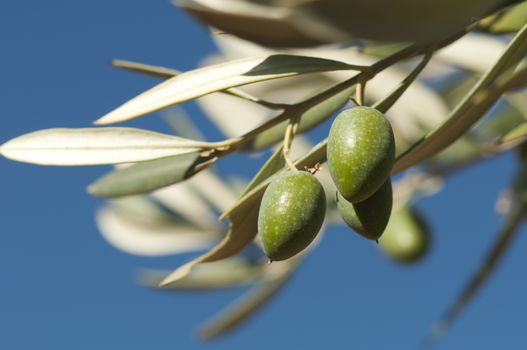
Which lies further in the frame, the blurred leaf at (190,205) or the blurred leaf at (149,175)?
the blurred leaf at (190,205)

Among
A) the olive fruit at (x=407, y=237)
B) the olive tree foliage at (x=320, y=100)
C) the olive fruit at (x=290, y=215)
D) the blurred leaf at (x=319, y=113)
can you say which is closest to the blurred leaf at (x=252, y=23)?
the olive tree foliage at (x=320, y=100)

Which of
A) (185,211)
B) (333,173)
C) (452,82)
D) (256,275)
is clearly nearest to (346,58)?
(452,82)

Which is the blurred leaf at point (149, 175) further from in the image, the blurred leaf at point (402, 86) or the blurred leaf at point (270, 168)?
the blurred leaf at point (402, 86)

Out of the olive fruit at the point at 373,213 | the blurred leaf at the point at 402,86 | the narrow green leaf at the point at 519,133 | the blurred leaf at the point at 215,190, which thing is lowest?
the blurred leaf at the point at 215,190

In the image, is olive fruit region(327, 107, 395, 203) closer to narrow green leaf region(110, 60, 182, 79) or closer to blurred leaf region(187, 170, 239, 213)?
narrow green leaf region(110, 60, 182, 79)

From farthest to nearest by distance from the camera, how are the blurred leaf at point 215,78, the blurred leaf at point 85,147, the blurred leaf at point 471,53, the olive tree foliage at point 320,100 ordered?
the blurred leaf at point 471,53, the blurred leaf at point 85,147, the blurred leaf at point 215,78, the olive tree foliage at point 320,100

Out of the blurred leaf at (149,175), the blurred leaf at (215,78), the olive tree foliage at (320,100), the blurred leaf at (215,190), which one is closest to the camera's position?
the olive tree foliage at (320,100)

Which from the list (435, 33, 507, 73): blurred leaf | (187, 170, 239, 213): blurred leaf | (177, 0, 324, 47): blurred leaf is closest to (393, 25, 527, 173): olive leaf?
(177, 0, 324, 47): blurred leaf

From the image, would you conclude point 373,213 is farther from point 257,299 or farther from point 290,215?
point 257,299
